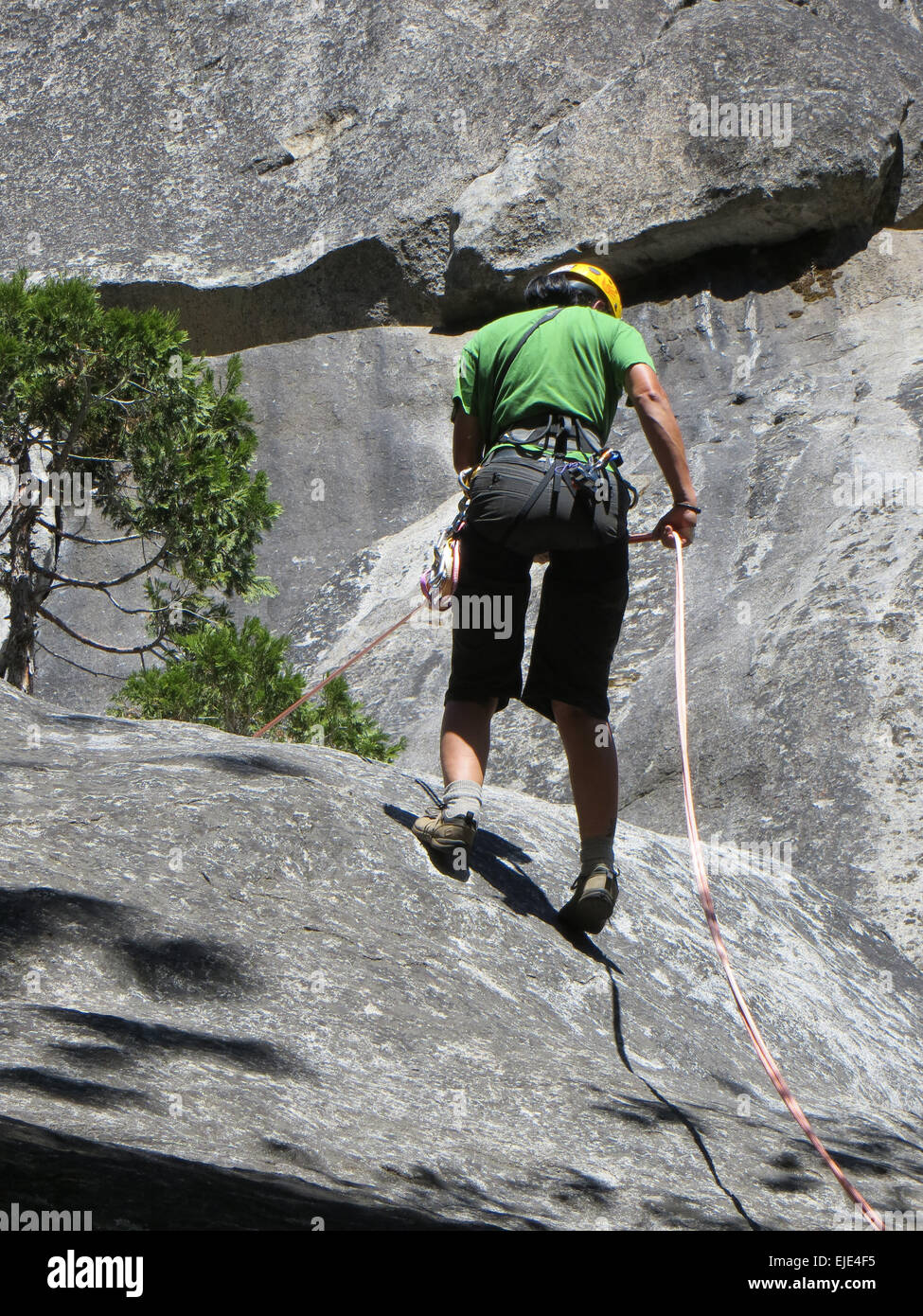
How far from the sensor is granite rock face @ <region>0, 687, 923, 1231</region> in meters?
2.74

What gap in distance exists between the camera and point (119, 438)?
821 centimetres

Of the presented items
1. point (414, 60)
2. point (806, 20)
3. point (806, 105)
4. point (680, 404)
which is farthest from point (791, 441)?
point (414, 60)

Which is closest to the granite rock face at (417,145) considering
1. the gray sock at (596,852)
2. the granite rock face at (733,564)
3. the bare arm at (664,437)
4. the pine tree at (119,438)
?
the granite rock face at (733,564)

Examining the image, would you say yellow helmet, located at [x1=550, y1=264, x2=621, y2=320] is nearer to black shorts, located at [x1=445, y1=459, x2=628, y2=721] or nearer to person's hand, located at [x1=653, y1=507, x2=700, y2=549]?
person's hand, located at [x1=653, y1=507, x2=700, y2=549]

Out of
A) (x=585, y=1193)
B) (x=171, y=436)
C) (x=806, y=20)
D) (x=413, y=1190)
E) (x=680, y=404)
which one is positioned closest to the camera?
(x=413, y=1190)

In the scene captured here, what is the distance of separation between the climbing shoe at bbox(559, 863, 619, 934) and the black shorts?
54cm

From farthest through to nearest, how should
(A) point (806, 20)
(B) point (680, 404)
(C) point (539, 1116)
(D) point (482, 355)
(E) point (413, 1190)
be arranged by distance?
(A) point (806, 20)
(B) point (680, 404)
(D) point (482, 355)
(C) point (539, 1116)
(E) point (413, 1190)

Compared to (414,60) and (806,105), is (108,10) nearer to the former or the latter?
(414,60)

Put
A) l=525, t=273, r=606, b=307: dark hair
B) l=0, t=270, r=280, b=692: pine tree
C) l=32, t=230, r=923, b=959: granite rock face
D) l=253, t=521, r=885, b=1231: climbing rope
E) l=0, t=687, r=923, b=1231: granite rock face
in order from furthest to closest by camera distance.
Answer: l=32, t=230, r=923, b=959: granite rock face < l=0, t=270, r=280, b=692: pine tree < l=525, t=273, r=606, b=307: dark hair < l=253, t=521, r=885, b=1231: climbing rope < l=0, t=687, r=923, b=1231: granite rock face

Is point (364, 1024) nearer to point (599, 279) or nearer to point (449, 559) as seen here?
point (449, 559)

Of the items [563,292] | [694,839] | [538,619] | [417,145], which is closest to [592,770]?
[538,619]

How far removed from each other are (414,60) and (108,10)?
4.41 m

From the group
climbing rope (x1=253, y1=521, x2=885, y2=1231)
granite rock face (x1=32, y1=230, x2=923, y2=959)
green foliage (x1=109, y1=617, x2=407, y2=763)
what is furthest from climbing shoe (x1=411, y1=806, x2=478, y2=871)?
granite rock face (x1=32, y1=230, x2=923, y2=959)

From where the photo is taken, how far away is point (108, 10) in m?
18.0
